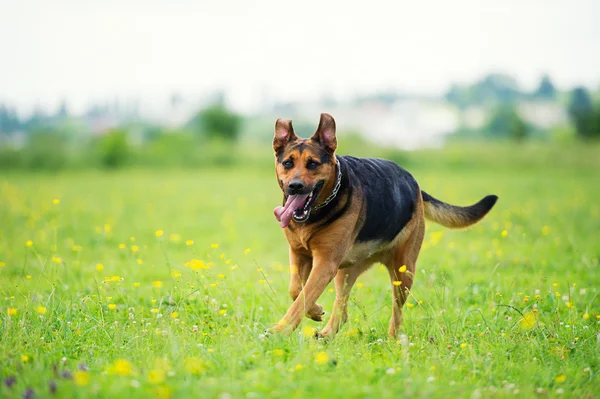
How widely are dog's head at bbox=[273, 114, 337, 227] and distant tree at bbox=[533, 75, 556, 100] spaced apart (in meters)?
138

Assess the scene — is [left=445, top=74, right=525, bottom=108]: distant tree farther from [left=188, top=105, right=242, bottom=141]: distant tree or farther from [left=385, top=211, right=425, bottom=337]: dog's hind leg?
[left=385, top=211, right=425, bottom=337]: dog's hind leg

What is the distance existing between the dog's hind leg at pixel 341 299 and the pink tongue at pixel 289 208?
88 cm

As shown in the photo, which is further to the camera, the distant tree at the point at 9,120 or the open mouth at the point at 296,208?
the distant tree at the point at 9,120

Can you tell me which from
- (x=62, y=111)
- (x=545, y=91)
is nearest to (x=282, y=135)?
(x=62, y=111)

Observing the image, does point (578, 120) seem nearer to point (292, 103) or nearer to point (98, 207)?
point (98, 207)

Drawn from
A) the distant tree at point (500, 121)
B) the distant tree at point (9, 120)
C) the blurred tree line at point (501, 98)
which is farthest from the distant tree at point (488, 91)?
the distant tree at point (9, 120)

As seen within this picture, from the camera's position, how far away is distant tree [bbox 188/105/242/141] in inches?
2795

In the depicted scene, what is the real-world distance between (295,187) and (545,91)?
142924 millimetres

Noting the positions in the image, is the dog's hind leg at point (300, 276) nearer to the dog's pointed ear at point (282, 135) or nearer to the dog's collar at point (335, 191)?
the dog's collar at point (335, 191)

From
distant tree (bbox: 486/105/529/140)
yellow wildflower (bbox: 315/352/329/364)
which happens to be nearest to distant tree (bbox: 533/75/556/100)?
distant tree (bbox: 486/105/529/140)

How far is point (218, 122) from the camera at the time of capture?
71312mm

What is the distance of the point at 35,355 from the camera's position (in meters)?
4.14

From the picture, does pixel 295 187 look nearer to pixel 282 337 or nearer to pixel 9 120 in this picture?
pixel 282 337

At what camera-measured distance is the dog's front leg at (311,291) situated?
4.65 m
